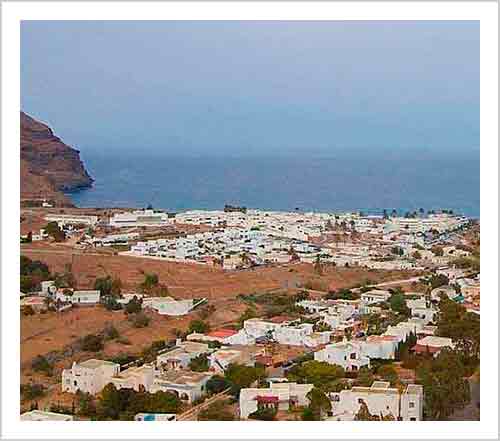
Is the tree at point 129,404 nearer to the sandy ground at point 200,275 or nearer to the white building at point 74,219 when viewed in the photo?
the sandy ground at point 200,275

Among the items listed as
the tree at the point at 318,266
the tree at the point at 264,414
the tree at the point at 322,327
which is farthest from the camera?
the tree at the point at 318,266

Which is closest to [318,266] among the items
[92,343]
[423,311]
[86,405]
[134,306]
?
[423,311]

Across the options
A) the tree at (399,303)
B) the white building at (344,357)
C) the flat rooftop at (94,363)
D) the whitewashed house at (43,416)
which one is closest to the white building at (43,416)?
the whitewashed house at (43,416)

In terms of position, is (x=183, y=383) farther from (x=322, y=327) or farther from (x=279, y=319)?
(x=322, y=327)

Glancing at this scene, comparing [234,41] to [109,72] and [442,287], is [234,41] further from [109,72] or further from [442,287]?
[442,287]

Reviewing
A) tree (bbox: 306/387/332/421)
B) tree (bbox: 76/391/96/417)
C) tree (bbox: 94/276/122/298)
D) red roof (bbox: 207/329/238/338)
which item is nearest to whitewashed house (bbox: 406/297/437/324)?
tree (bbox: 306/387/332/421)
